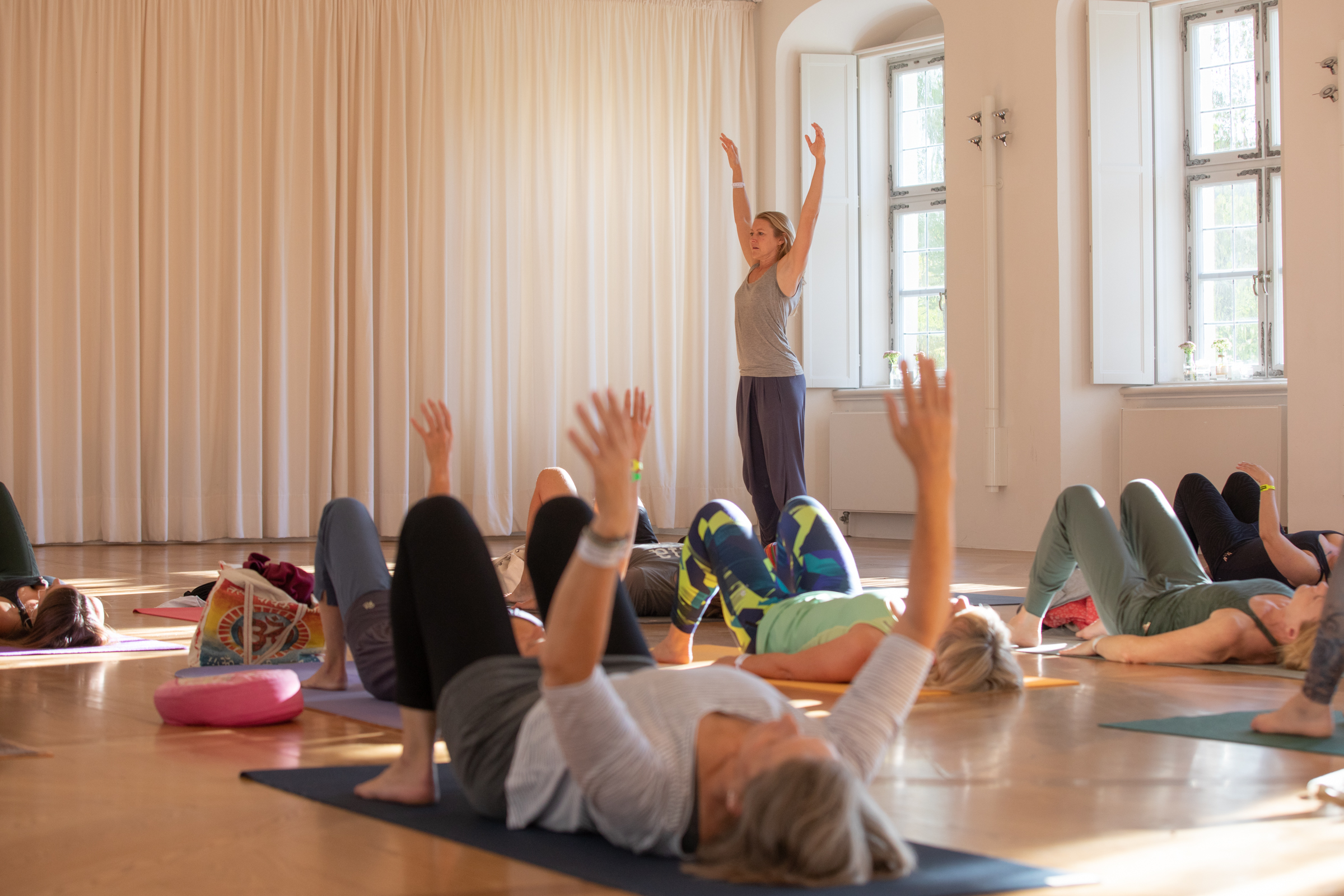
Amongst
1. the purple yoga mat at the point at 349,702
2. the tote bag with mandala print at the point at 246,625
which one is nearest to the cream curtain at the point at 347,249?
the tote bag with mandala print at the point at 246,625

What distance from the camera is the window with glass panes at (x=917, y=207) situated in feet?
27.9

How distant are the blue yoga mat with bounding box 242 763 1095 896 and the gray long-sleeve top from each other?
0.05 m

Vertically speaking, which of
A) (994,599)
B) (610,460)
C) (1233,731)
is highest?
(610,460)

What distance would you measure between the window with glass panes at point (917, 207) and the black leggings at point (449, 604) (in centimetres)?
691

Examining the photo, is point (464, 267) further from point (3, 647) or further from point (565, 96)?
point (3, 647)

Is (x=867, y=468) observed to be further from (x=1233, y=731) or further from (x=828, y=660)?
(x=1233, y=731)

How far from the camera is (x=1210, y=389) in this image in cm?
692

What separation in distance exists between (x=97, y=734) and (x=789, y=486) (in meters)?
3.16

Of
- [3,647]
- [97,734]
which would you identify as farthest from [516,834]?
[3,647]

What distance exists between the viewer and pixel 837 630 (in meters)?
2.89

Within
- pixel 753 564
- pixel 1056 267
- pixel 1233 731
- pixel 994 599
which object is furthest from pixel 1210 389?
pixel 1233 731

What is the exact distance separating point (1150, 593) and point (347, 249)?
19.3 ft

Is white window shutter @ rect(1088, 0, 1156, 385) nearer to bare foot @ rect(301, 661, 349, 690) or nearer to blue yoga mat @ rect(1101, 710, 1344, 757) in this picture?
blue yoga mat @ rect(1101, 710, 1344, 757)

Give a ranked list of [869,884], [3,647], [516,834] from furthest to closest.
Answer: [3,647] → [516,834] → [869,884]
